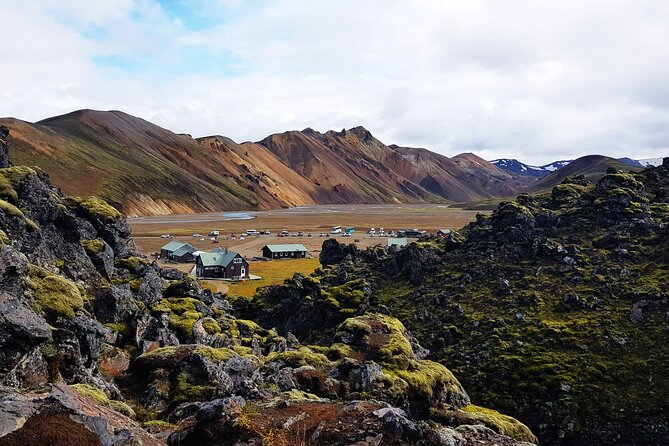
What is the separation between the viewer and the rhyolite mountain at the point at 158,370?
55.3ft

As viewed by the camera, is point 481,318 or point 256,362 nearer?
point 256,362

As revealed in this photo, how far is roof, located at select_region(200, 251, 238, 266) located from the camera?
110 meters

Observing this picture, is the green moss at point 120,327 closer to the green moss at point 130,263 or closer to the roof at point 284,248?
the green moss at point 130,263

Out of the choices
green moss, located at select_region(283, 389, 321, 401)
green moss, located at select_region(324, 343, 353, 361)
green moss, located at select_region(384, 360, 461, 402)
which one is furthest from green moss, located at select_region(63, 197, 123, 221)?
green moss, located at select_region(384, 360, 461, 402)

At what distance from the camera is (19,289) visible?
22.9m

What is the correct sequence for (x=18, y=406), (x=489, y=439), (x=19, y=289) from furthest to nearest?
(x=19, y=289)
(x=489, y=439)
(x=18, y=406)

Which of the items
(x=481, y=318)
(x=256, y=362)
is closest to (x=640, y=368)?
(x=481, y=318)

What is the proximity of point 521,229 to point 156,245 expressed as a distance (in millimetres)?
128526

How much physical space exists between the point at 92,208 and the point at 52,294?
25716 mm

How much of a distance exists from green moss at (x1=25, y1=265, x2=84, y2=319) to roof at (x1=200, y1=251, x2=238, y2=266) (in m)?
82.2

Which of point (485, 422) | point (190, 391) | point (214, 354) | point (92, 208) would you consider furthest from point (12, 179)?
A: point (485, 422)

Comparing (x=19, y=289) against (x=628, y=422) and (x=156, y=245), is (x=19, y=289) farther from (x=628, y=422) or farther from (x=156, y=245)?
(x=156, y=245)

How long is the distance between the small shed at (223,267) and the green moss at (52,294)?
3203 inches

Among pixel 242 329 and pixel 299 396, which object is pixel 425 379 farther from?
pixel 242 329
